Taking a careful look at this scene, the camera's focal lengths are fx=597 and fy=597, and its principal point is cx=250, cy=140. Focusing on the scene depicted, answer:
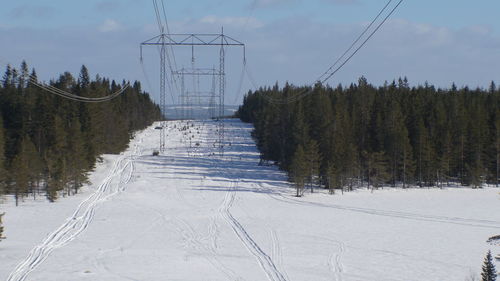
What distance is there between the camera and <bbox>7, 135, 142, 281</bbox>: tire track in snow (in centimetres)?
2516

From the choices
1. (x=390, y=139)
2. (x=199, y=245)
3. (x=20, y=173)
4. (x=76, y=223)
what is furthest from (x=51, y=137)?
(x=390, y=139)

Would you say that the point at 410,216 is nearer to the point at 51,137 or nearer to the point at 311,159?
the point at 311,159

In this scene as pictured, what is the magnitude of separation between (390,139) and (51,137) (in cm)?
3952

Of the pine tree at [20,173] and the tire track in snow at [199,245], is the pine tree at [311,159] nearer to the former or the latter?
the tire track in snow at [199,245]

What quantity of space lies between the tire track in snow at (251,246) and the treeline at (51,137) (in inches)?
563

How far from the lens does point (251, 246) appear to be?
104 ft

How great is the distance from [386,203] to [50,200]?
30.9m

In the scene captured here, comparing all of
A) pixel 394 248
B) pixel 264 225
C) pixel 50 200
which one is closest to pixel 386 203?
pixel 264 225

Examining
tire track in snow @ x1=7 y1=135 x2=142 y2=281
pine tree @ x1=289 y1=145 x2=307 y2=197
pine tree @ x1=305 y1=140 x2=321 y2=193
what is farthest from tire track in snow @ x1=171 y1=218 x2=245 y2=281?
pine tree @ x1=305 y1=140 x2=321 y2=193

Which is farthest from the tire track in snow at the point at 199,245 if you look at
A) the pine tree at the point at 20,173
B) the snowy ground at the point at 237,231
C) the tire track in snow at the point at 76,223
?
the pine tree at the point at 20,173

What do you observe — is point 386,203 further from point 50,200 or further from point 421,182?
point 50,200

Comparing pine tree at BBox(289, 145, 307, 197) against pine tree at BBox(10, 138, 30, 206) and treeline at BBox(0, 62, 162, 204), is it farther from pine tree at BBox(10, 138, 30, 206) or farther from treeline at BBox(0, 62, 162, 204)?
pine tree at BBox(10, 138, 30, 206)

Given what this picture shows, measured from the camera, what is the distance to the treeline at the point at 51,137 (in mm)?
50250

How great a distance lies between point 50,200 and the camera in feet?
160
